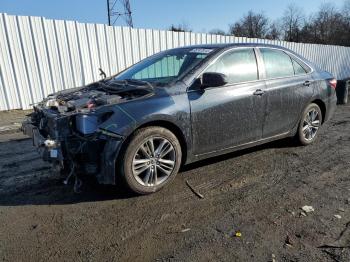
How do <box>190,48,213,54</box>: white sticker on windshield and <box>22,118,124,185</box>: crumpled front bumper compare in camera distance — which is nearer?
<box>22,118,124,185</box>: crumpled front bumper

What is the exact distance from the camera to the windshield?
4.25 m

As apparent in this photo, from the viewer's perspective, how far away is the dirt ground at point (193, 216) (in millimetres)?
2711

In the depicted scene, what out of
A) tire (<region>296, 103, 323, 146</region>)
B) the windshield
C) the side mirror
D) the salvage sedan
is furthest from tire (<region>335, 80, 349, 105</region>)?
the side mirror

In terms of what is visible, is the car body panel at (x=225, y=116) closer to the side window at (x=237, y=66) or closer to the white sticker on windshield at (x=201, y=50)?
the side window at (x=237, y=66)

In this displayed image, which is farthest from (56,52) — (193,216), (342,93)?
(342,93)

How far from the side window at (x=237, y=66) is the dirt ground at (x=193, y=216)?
48.6 inches

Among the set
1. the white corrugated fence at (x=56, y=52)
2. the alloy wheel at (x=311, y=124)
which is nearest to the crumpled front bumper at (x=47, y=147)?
the alloy wheel at (x=311, y=124)

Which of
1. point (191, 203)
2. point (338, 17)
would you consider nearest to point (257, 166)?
point (191, 203)

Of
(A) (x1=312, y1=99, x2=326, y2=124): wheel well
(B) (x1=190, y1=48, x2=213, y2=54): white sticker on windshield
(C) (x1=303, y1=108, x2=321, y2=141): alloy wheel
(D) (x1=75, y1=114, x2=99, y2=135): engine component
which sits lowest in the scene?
(C) (x1=303, y1=108, x2=321, y2=141): alloy wheel

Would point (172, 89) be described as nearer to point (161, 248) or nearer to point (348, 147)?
point (161, 248)

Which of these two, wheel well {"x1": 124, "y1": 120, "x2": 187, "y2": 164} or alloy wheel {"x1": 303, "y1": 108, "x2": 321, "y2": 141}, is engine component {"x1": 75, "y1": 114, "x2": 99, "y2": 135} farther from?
alloy wheel {"x1": 303, "y1": 108, "x2": 321, "y2": 141}

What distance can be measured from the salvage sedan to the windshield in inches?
0.6

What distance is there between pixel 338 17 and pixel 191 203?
72.3 metres

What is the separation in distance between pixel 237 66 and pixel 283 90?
36.2 inches
